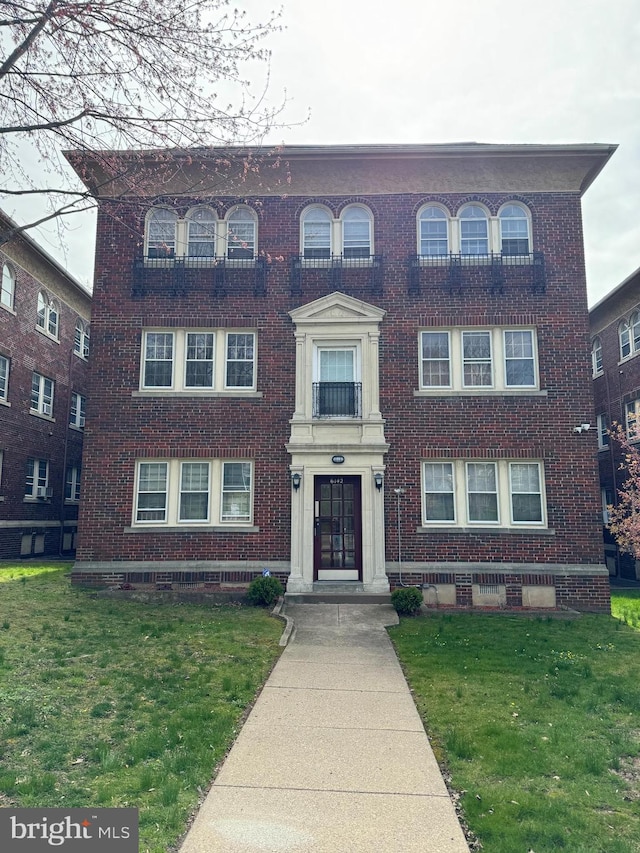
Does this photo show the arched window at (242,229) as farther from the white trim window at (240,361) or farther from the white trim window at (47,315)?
the white trim window at (47,315)

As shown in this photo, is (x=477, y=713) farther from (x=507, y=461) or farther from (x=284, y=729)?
(x=507, y=461)

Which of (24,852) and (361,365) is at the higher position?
(361,365)

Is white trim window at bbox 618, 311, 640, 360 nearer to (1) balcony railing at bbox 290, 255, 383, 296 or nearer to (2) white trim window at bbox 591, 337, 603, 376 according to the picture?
(2) white trim window at bbox 591, 337, 603, 376

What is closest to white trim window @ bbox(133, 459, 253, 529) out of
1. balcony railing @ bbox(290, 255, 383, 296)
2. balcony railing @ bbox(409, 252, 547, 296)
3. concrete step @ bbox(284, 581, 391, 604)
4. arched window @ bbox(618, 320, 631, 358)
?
concrete step @ bbox(284, 581, 391, 604)

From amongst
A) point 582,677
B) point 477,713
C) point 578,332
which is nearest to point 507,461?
point 578,332

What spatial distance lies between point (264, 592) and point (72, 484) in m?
15.1

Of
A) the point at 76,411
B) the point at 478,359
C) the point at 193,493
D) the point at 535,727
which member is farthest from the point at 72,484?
the point at 535,727

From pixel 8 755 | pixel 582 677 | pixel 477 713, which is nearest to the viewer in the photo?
pixel 8 755

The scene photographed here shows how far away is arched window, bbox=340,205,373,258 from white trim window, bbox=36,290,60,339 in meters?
13.3

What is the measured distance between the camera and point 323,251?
14.4 m

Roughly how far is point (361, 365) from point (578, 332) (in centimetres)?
525

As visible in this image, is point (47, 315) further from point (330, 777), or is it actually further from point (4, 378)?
point (330, 777)

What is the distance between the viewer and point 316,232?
14430 mm

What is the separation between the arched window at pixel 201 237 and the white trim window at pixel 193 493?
17.2 feet
